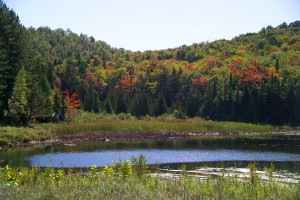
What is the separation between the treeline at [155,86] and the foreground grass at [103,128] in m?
3.60

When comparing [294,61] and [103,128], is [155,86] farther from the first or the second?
[103,128]

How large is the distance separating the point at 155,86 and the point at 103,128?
59.3 meters

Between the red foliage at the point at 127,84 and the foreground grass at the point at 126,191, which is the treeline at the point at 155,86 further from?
the foreground grass at the point at 126,191

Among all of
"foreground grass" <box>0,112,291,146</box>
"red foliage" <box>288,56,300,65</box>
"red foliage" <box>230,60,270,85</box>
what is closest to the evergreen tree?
"foreground grass" <box>0,112,291,146</box>

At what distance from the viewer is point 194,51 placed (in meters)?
186

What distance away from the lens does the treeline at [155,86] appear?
62.2m

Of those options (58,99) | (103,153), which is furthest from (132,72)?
(103,153)

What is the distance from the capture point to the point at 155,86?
12325 centimetres

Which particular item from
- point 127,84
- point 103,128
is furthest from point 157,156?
point 127,84

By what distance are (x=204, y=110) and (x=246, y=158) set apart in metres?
63.5

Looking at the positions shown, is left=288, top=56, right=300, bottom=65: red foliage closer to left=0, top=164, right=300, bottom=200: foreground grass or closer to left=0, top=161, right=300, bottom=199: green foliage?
left=0, top=164, right=300, bottom=200: foreground grass

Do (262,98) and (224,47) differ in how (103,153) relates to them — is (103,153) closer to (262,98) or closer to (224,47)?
(262,98)

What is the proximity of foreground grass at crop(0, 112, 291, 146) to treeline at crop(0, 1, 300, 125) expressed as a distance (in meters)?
3.60

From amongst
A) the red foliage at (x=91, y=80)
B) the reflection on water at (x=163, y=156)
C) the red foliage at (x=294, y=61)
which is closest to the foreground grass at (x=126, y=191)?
the reflection on water at (x=163, y=156)
